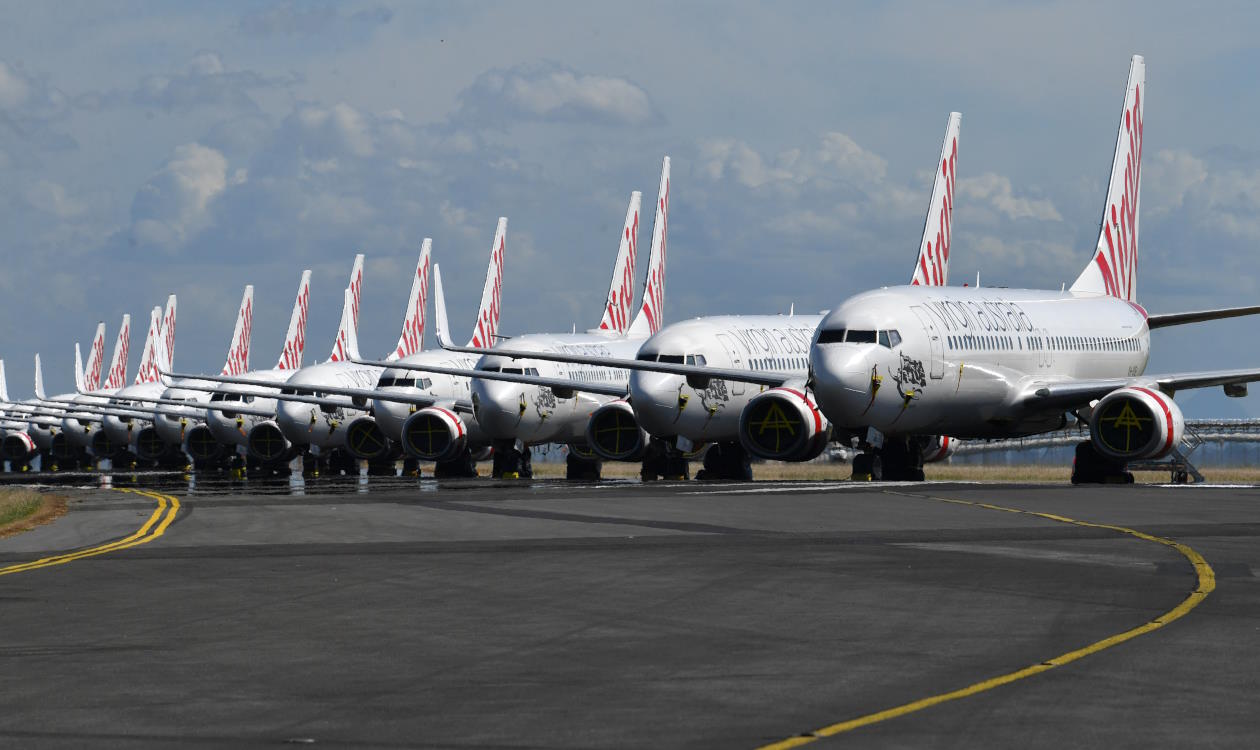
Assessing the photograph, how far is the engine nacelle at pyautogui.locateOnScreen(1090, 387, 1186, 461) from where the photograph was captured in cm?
3731

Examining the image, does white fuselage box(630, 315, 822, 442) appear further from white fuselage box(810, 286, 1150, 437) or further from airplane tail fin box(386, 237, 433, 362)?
airplane tail fin box(386, 237, 433, 362)

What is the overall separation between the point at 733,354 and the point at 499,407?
385 inches

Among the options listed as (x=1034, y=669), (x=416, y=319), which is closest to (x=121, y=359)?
(x=416, y=319)

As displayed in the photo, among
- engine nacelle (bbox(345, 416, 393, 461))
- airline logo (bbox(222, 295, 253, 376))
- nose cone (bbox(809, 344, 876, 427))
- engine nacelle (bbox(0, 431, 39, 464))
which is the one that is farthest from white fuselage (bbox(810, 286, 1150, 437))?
engine nacelle (bbox(0, 431, 39, 464))

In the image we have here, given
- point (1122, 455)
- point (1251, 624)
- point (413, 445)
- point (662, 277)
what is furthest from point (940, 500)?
point (662, 277)

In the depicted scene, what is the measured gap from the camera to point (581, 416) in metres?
55.7

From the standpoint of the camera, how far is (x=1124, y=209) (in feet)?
176

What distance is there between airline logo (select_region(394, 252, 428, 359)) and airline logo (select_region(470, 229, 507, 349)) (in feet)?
19.7

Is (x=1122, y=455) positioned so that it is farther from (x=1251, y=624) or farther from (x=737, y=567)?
(x=1251, y=624)

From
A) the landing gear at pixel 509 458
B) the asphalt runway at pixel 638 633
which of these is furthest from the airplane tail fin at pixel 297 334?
the asphalt runway at pixel 638 633

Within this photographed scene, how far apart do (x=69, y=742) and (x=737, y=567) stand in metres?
10.3

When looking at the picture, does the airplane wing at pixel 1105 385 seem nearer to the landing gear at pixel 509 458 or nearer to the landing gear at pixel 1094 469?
the landing gear at pixel 1094 469

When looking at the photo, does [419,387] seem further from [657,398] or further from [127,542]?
[127,542]

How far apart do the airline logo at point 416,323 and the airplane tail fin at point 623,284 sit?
12.4m
